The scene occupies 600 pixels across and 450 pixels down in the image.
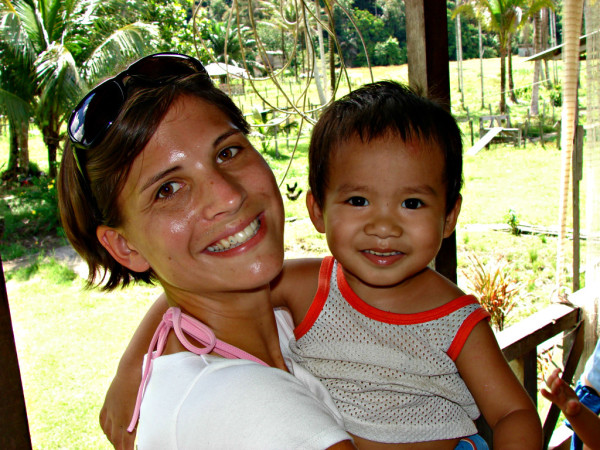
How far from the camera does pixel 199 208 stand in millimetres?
1012

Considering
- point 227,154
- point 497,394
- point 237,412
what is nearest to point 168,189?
point 227,154

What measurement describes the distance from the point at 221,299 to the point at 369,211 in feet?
1.23

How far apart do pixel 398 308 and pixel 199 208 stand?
550 mm

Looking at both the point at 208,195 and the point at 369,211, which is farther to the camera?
the point at 369,211

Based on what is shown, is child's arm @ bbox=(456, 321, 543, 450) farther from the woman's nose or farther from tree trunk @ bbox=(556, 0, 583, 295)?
tree trunk @ bbox=(556, 0, 583, 295)

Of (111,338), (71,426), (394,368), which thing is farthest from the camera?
(111,338)

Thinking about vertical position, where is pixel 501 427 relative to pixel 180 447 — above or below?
below

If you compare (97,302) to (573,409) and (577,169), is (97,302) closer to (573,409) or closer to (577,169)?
(577,169)

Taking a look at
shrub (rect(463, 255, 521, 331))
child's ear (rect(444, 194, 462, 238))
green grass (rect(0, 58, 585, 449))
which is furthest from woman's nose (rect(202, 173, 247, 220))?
shrub (rect(463, 255, 521, 331))

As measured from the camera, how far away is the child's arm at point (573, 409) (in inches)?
52.0

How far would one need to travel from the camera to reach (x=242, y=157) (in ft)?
3.64

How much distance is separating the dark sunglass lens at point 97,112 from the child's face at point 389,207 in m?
0.51

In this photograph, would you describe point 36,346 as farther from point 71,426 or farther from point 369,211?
point 369,211

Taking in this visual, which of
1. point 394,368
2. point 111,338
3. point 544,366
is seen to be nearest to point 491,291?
point 544,366
